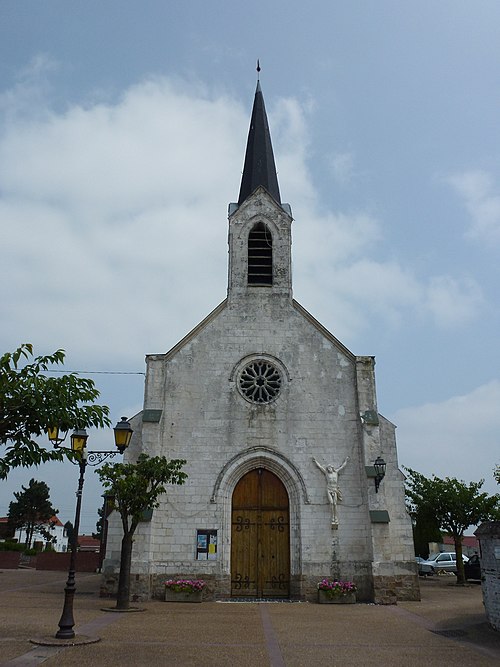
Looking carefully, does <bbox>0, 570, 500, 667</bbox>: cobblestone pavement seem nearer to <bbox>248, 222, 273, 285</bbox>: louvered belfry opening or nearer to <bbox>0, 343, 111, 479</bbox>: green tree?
<bbox>0, 343, 111, 479</bbox>: green tree

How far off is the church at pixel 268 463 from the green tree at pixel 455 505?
33.0ft

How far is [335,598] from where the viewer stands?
16.3 metres

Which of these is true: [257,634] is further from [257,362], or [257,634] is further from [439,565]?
[439,565]

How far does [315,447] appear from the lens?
18.2 metres

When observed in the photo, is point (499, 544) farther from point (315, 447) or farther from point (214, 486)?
point (214, 486)

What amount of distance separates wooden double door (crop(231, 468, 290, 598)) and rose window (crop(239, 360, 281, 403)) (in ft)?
7.80

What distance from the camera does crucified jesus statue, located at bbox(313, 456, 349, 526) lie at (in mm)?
17516

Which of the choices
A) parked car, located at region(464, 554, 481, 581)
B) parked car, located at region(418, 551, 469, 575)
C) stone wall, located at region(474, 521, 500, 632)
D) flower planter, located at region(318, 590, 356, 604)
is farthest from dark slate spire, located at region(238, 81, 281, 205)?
parked car, located at region(418, 551, 469, 575)

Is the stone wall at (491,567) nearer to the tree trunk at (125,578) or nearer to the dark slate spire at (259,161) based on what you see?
the tree trunk at (125,578)

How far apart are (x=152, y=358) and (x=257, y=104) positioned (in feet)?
49.2

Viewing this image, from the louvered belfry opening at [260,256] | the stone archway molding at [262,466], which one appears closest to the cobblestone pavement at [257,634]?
the stone archway molding at [262,466]

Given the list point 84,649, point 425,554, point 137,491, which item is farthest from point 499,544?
point 425,554

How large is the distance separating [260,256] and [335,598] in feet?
38.6

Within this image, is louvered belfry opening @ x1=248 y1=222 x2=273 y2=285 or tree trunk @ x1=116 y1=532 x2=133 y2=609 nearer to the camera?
tree trunk @ x1=116 y1=532 x2=133 y2=609
